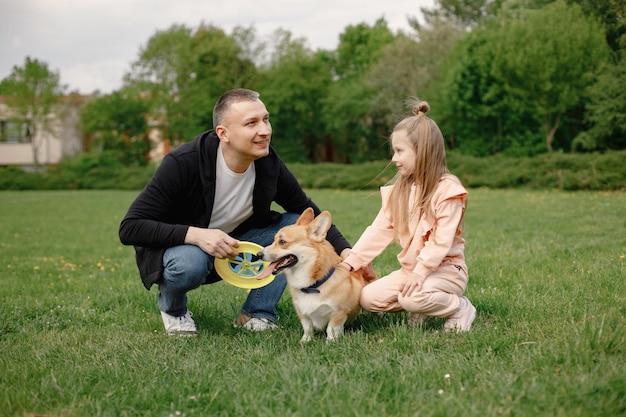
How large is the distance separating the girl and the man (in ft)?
1.70

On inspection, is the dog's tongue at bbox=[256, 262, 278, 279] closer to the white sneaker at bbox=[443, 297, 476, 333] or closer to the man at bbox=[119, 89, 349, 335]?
the man at bbox=[119, 89, 349, 335]

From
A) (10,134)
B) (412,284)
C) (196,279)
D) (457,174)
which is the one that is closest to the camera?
(412,284)

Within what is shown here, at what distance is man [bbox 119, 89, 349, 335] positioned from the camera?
3777mm

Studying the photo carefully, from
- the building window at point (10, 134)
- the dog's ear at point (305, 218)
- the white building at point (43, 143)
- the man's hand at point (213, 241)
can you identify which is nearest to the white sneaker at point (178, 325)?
the man's hand at point (213, 241)

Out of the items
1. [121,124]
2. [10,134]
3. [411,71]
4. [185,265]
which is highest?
[411,71]

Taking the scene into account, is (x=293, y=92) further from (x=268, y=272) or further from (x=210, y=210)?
(x=268, y=272)

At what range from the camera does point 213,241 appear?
3.68m

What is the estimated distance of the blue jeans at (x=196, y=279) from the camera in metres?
3.77

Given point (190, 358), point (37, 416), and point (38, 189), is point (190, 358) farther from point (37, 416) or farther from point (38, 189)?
point (38, 189)

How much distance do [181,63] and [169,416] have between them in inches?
1561

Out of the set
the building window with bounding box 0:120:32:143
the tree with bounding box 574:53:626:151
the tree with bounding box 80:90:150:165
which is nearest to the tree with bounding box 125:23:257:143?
the tree with bounding box 80:90:150:165

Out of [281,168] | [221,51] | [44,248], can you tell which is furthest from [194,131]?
[281,168]

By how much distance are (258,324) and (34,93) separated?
1525 inches

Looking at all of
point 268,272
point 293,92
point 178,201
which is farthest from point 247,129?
point 293,92
